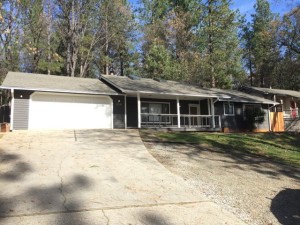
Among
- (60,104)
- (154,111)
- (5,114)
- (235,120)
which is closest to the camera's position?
(60,104)

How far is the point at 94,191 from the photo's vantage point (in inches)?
286

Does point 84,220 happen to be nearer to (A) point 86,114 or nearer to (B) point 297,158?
(B) point 297,158

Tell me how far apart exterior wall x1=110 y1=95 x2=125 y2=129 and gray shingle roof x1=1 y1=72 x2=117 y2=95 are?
596 mm

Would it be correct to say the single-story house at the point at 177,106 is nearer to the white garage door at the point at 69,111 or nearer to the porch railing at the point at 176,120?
the porch railing at the point at 176,120

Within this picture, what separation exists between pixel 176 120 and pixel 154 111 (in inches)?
68.1

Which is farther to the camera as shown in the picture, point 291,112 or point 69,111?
point 291,112

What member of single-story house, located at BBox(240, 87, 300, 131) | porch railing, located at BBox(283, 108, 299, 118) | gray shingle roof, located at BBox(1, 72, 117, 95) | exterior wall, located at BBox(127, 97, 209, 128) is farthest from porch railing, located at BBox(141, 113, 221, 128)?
porch railing, located at BBox(283, 108, 299, 118)

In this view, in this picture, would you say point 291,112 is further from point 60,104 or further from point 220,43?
point 60,104

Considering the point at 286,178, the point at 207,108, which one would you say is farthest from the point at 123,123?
the point at 286,178

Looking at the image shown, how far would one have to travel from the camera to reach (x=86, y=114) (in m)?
20.4

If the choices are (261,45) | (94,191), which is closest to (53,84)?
(94,191)

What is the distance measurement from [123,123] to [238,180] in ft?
43.0

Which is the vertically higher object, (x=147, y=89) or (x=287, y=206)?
(x=147, y=89)

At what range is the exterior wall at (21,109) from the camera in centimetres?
1809
